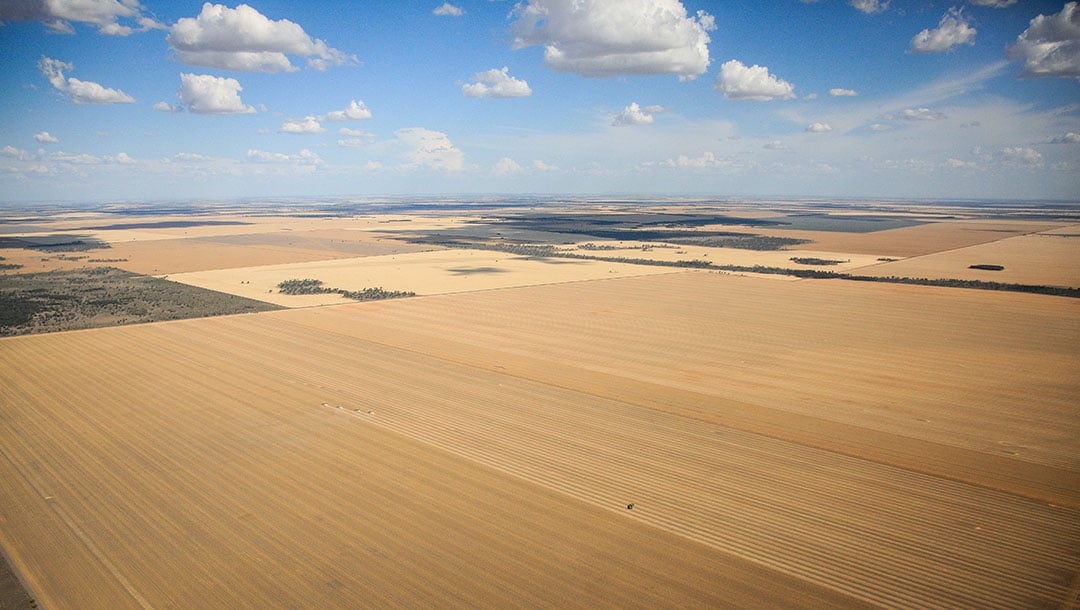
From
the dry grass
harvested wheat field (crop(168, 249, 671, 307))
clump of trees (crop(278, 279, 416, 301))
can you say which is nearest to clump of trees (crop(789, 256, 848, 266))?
harvested wheat field (crop(168, 249, 671, 307))

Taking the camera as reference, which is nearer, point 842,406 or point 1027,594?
point 1027,594

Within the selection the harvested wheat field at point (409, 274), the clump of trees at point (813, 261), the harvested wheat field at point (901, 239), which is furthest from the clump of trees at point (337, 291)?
the harvested wheat field at point (901, 239)

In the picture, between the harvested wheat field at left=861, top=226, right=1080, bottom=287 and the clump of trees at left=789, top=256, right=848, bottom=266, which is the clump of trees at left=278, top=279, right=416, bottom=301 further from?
the harvested wheat field at left=861, top=226, right=1080, bottom=287

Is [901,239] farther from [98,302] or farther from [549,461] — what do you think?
[98,302]

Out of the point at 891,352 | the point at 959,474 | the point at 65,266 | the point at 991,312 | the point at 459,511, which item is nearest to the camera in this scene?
the point at 459,511

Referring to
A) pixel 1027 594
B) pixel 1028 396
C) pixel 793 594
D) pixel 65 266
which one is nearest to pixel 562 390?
pixel 793 594

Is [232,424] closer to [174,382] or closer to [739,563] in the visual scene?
[174,382]
